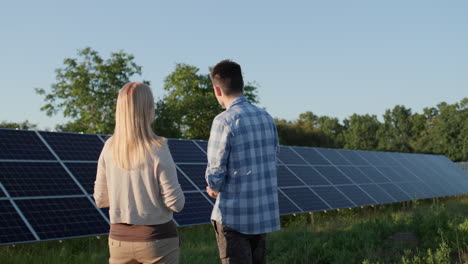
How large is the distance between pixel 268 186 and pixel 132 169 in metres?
1.28

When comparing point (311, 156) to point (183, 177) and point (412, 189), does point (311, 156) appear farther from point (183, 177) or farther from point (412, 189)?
point (183, 177)

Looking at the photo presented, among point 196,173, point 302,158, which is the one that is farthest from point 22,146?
point 302,158

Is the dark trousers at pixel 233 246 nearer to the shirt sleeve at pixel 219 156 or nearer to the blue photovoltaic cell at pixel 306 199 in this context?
the shirt sleeve at pixel 219 156

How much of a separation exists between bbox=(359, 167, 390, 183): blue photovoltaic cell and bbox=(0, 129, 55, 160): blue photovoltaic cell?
12.8m

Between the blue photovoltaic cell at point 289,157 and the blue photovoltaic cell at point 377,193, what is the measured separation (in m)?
2.46

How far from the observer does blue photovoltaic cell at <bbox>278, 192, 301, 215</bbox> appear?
12.7 metres

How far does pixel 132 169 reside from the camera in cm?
373

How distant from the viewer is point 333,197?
15391mm

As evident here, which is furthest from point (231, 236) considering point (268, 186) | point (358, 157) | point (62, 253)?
point (358, 157)

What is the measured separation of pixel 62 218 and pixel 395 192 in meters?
13.7

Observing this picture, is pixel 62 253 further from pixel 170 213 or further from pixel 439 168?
pixel 439 168

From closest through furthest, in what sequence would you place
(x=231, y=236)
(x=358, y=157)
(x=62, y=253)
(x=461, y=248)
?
1. (x=231, y=236)
2. (x=62, y=253)
3. (x=461, y=248)
4. (x=358, y=157)

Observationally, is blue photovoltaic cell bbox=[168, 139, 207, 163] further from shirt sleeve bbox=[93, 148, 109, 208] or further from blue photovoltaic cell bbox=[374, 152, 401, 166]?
blue photovoltaic cell bbox=[374, 152, 401, 166]

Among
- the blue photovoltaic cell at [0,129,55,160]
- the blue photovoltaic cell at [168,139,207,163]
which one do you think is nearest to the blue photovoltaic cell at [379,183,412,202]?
the blue photovoltaic cell at [168,139,207,163]
